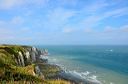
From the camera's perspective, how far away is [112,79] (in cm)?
9156

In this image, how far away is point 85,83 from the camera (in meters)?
79.9

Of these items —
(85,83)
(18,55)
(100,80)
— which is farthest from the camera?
(100,80)

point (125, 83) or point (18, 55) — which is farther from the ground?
point (18, 55)

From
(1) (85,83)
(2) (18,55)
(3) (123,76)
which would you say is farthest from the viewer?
(3) (123,76)

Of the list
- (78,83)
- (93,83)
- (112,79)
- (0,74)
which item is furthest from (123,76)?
(0,74)

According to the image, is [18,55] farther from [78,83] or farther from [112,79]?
[112,79]

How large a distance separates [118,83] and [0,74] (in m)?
71.2

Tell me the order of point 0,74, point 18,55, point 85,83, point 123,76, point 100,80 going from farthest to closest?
point 123,76, point 100,80, point 85,83, point 18,55, point 0,74

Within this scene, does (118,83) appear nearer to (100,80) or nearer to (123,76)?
(100,80)

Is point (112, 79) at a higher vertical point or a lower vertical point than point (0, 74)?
lower

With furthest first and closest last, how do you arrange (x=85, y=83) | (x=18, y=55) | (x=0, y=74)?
(x=85, y=83) < (x=18, y=55) < (x=0, y=74)

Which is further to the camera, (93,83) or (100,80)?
(100,80)

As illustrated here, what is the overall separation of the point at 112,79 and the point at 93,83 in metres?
12.6

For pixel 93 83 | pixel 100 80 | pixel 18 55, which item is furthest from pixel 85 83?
pixel 18 55
